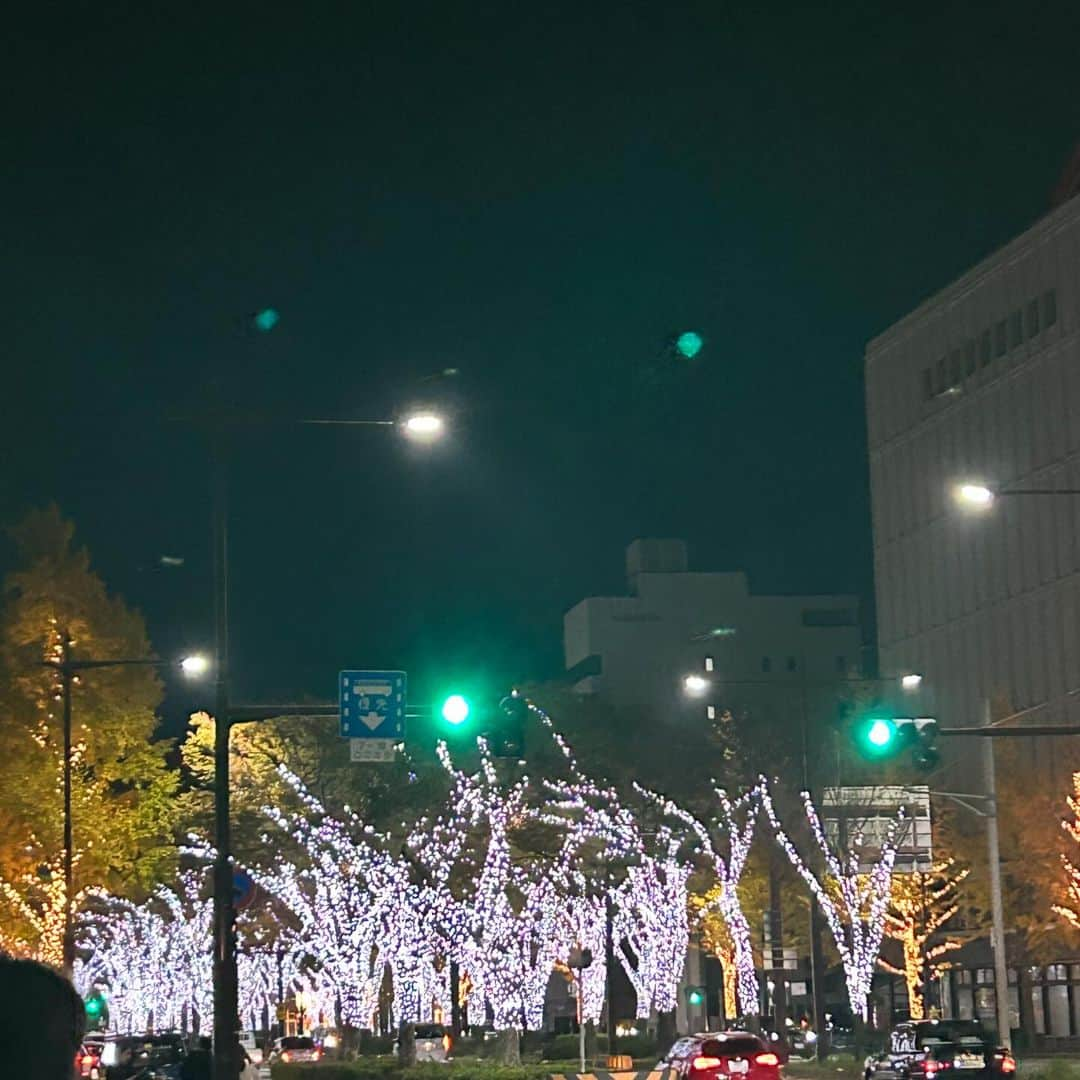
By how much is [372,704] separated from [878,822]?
35742mm

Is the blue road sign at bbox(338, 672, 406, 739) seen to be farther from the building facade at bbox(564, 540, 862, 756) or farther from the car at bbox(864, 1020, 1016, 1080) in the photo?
the building facade at bbox(564, 540, 862, 756)

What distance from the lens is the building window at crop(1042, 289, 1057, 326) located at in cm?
9388

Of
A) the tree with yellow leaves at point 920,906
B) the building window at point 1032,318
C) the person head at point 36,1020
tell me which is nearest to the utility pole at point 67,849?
the tree with yellow leaves at point 920,906

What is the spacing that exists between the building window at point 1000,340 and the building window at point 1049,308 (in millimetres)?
3600

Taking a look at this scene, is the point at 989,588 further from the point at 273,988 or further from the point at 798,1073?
the point at 798,1073

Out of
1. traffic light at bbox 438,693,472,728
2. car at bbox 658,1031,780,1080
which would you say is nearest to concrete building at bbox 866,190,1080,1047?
car at bbox 658,1031,780,1080

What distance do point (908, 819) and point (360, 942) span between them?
16820 mm

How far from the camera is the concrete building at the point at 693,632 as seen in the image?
158163 mm

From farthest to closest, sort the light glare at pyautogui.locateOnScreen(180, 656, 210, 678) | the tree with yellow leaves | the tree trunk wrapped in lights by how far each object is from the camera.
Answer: the tree with yellow leaves
the tree trunk wrapped in lights
the light glare at pyautogui.locateOnScreen(180, 656, 210, 678)

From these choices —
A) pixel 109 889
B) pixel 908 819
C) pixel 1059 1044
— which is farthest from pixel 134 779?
pixel 1059 1044

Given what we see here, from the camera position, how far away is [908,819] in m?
60.4

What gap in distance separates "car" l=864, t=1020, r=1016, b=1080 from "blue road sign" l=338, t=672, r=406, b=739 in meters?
16.3

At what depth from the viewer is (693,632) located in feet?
525

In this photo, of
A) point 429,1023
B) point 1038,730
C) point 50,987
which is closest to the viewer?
point 50,987
